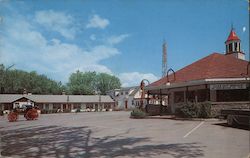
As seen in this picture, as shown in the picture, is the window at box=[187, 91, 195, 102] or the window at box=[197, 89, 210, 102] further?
the window at box=[187, 91, 195, 102]

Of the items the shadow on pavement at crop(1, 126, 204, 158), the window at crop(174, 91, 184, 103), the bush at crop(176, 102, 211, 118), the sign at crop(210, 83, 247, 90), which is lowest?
the shadow on pavement at crop(1, 126, 204, 158)

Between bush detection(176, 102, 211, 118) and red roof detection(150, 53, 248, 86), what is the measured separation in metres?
3.19

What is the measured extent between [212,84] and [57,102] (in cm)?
4747

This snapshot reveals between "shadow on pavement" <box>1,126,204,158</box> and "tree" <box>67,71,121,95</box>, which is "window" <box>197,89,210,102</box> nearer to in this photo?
"shadow on pavement" <box>1,126,204,158</box>

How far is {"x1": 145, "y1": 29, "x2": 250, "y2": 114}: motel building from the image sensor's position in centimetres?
2481

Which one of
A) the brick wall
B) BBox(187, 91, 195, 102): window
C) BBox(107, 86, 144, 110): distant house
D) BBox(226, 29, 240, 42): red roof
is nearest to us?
the brick wall

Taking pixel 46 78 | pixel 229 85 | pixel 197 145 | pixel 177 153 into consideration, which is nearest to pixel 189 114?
pixel 229 85

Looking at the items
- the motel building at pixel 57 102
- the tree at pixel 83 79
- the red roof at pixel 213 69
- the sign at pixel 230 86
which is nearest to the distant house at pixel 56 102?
the motel building at pixel 57 102

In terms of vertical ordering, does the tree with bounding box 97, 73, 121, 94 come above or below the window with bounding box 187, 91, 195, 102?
above

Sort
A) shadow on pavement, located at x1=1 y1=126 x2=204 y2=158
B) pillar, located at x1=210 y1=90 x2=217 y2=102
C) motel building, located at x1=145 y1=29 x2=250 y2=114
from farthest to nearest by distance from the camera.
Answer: pillar, located at x1=210 y1=90 x2=217 y2=102
motel building, located at x1=145 y1=29 x2=250 y2=114
shadow on pavement, located at x1=1 y1=126 x2=204 y2=158

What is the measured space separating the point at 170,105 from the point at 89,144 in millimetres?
21254

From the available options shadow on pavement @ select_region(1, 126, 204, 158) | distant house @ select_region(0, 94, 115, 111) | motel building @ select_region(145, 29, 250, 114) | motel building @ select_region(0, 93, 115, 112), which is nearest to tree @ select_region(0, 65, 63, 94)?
motel building @ select_region(0, 93, 115, 112)

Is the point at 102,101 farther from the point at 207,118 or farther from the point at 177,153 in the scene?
the point at 177,153

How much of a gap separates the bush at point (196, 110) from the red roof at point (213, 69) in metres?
3.19
